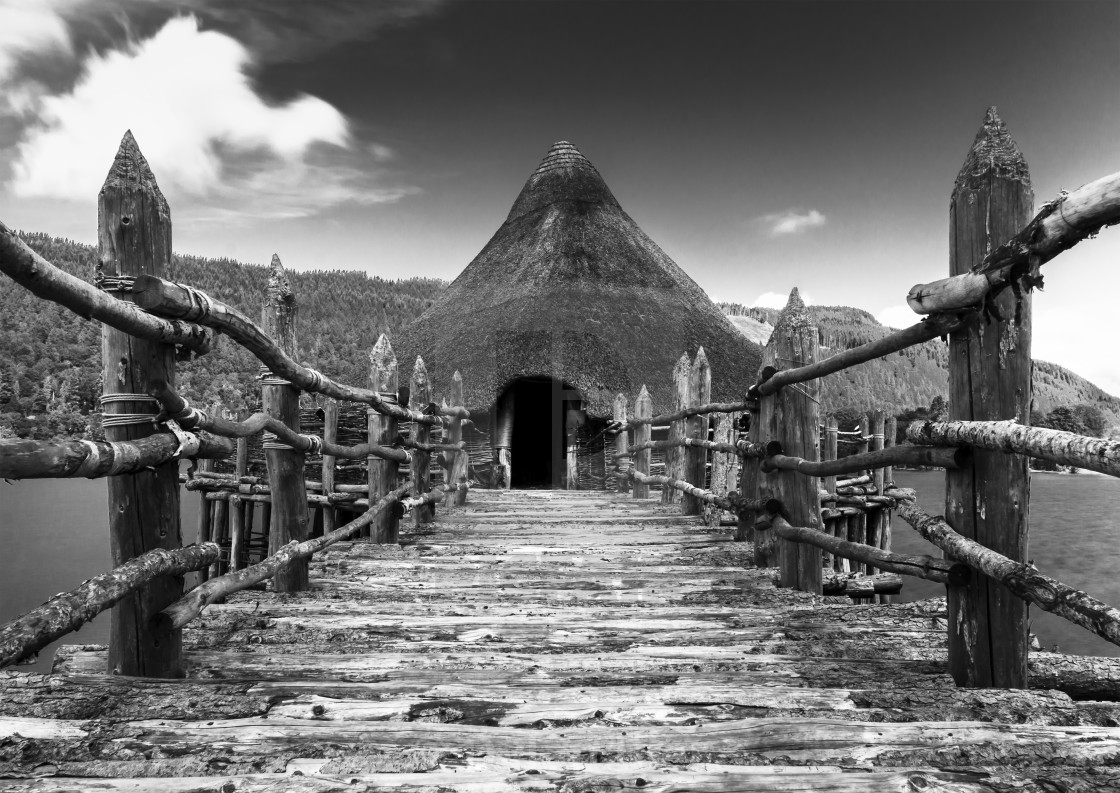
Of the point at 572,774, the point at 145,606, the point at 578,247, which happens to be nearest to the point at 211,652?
the point at 145,606

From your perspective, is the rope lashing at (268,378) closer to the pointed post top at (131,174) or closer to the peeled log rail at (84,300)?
the peeled log rail at (84,300)

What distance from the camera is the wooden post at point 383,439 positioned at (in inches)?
175

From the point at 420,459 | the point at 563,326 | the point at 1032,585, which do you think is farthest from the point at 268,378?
the point at 563,326

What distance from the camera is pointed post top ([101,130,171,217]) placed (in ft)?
6.43

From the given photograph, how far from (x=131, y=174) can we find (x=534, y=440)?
54.6 ft

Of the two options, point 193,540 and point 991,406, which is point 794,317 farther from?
point 193,540

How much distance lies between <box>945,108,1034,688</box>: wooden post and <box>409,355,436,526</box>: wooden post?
4.08 meters

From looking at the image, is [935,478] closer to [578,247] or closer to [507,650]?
[578,247]

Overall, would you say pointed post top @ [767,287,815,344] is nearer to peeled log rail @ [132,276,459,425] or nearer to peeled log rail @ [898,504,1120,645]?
peeled log rail @ [898,504,1120,645]

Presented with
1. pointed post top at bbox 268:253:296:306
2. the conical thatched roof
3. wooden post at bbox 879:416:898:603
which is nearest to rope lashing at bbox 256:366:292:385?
pointed post top at bbox 268:253:296:306

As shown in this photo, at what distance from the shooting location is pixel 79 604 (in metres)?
1.50

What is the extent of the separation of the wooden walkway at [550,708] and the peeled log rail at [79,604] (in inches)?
10.1

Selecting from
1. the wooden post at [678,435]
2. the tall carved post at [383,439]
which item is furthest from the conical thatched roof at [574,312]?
the tall carved post at [383,439]

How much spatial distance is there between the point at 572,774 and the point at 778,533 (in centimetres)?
205
